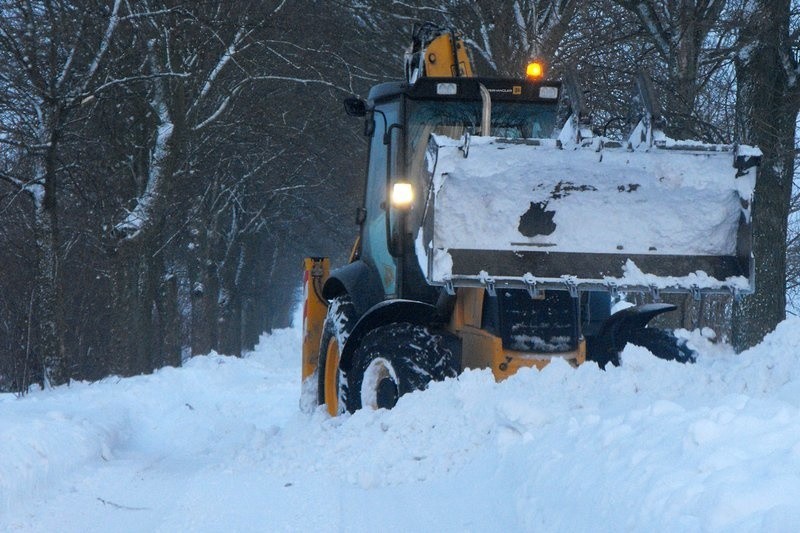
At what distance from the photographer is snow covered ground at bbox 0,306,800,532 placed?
3.51 m

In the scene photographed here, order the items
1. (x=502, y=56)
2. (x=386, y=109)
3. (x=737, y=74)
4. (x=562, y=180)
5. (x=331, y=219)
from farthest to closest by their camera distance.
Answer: (x=331, y=219)
(x=502, y=56)
(x=737, y=74)
(x=386, y=109)
(x=562, y=180)

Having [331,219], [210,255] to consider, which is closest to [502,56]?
[210,255]

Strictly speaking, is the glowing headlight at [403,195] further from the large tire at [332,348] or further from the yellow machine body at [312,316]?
the yellow machine body at [312,316]

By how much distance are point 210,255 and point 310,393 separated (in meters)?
17.9

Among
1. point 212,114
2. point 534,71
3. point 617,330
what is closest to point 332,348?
point 617,330

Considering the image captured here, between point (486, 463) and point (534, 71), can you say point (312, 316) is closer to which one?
point (534, 71)

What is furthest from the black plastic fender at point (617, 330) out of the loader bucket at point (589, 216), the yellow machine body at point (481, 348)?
the loader bucket at point (589, 216)

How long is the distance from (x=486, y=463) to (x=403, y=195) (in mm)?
2600

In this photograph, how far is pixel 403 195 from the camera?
7.32 m

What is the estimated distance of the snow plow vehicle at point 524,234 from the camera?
20.5 ft

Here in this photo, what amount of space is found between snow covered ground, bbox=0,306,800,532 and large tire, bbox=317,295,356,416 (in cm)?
29

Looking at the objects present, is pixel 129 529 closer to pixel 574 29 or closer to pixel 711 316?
pixel 574 29

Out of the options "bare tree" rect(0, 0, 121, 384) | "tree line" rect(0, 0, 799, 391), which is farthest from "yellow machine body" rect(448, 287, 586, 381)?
"bare tree" rect(0, 0, 121, 384)

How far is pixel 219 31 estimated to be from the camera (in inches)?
641
